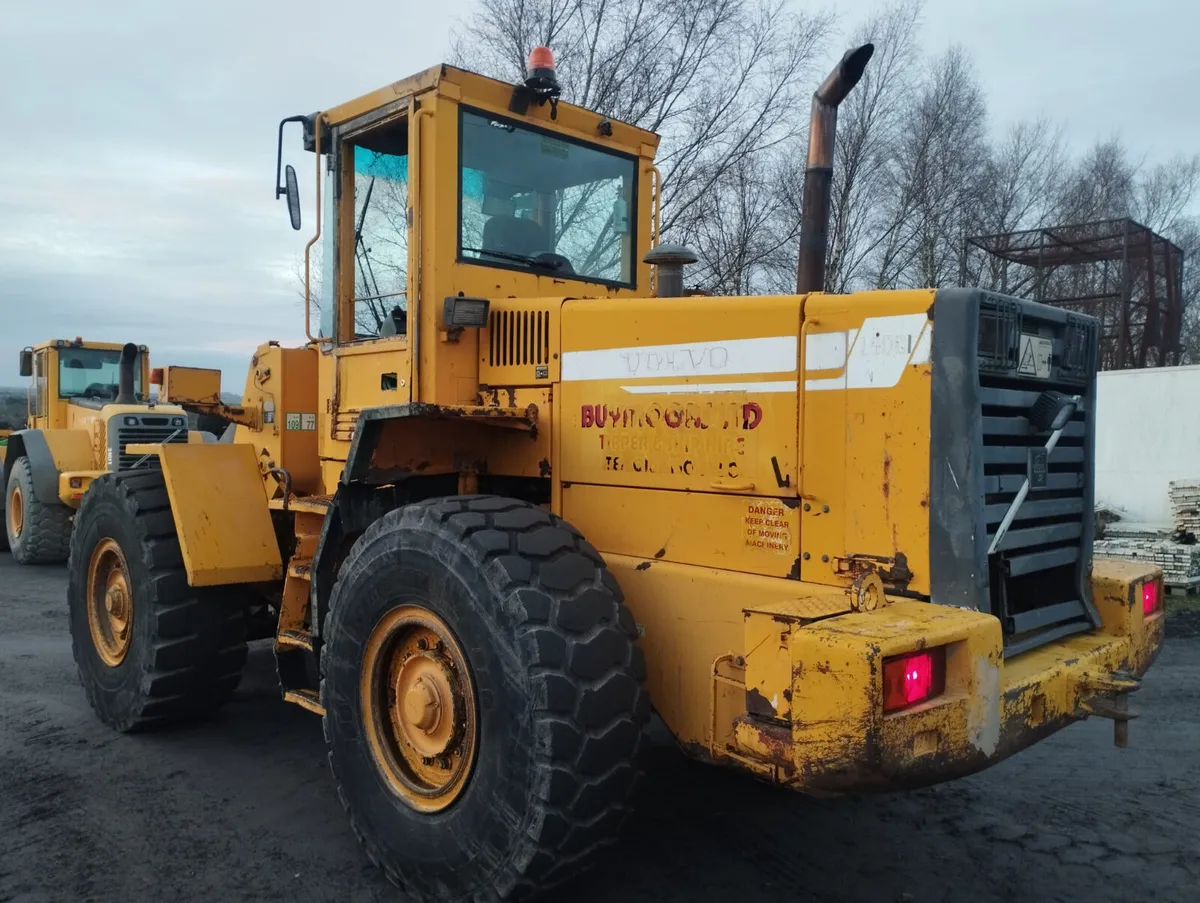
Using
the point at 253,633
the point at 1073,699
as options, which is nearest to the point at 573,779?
the point at 1073,699

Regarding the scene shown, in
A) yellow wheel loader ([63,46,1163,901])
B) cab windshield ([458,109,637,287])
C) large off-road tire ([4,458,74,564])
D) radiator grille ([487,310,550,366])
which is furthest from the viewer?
large off-road tire ([4,458,74,564])

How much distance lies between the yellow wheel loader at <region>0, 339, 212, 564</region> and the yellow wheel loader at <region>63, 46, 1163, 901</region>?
24.4 ft

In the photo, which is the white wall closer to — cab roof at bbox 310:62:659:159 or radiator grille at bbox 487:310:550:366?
cab roof at bbox 310:62:659:159

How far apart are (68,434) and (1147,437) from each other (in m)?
14.4

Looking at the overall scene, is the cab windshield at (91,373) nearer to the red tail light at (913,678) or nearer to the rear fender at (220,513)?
the rear fender at (220,513)

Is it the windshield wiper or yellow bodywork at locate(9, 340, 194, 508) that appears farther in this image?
yellow bodywork at locate(9, 340, 194, 508)

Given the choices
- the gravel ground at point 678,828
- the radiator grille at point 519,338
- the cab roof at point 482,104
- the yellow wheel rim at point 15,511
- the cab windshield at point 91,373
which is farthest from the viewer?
the cab windshield at point 91,373

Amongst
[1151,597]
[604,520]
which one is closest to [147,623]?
[604,520]

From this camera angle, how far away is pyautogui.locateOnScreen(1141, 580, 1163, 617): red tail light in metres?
3.62

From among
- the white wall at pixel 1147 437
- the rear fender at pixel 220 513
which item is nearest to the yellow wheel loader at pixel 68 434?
the rear fender at pixel 220 513

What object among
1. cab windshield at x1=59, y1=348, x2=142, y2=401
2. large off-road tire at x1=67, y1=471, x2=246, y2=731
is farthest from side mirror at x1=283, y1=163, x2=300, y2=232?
cab windshield at x1=59, y1=348, x2=142, y2=401

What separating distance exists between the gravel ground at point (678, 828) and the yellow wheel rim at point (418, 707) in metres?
0.45

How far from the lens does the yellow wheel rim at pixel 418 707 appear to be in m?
3.22

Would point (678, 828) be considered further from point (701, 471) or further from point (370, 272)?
point (370, 272)
